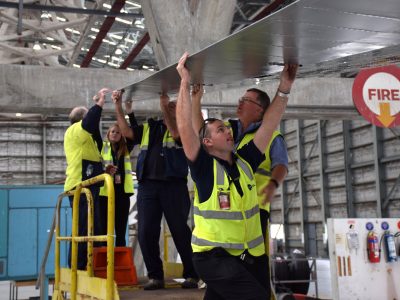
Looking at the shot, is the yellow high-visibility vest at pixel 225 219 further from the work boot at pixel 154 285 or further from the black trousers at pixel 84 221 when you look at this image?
the black trousers at pixel 84 221

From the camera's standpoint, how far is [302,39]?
136 inches

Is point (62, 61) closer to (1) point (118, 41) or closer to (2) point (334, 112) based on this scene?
(1) point (118, 41)

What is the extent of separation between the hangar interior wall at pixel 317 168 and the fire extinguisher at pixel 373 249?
1202 cm

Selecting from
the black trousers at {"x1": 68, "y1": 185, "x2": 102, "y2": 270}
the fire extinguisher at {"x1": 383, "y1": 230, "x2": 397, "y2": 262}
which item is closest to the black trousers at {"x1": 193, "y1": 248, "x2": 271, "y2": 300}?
the black trousers at {"x1": 68, "y1": 185, "x2": 102, "y2": 270}

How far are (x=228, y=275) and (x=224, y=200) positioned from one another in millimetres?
444

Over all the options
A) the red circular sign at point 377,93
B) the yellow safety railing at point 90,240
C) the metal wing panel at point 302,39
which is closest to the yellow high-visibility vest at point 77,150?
the yellow safety railing at point 90,240

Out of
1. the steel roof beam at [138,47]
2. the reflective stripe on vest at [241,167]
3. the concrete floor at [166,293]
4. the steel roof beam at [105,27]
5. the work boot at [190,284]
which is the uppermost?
the steel roof beam at [138,47]

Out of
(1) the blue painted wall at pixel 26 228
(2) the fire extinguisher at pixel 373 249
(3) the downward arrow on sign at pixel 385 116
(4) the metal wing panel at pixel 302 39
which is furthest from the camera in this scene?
(1) the blue painted wall at pixel 26 228

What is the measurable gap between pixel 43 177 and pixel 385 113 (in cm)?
A: 2510

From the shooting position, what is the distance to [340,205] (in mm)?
25688

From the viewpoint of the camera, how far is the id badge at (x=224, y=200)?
3588mm

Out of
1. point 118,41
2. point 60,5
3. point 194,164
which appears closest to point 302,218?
point 118,41

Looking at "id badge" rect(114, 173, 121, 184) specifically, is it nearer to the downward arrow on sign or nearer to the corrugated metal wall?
Result: the downward arrow on sign

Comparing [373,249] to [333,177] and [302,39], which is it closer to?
[302,39]
